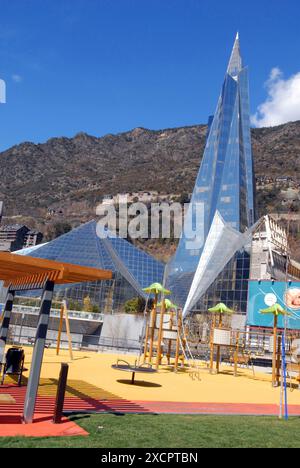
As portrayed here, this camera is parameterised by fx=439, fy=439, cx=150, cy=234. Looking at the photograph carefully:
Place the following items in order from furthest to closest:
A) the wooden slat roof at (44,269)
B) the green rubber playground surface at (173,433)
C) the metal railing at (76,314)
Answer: the metal railing at (76,314) < the wooden slat roof at (44,269) < the green rubber playground surface at (173,433)

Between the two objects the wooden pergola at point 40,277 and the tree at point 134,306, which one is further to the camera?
the tree at point 134,306

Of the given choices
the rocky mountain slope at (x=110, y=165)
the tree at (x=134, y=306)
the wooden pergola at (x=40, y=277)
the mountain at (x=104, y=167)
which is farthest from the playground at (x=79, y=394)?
the rocky mountain slope at (x=110, y=165)

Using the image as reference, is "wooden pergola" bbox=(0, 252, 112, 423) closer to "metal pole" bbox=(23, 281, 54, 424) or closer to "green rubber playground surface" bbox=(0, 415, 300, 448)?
"metal pole" bbox=(23, 281, 54, 424)

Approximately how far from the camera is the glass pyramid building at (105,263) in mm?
54406

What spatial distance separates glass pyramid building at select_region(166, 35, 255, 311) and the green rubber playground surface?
52.1 metres

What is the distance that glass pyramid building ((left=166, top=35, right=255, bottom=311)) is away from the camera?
230ft

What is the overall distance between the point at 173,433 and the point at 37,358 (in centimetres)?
237

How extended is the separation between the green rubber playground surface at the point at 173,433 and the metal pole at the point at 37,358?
2.51 ft

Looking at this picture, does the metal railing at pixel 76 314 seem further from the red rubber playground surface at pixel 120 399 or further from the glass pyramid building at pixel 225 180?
the red rubber playground surface at pixel 120 399

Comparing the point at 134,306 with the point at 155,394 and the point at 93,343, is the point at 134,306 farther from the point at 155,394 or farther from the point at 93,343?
the point at 155,394

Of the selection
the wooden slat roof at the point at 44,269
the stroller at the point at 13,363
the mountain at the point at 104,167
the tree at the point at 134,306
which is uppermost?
the mountain at the point at 104,167
